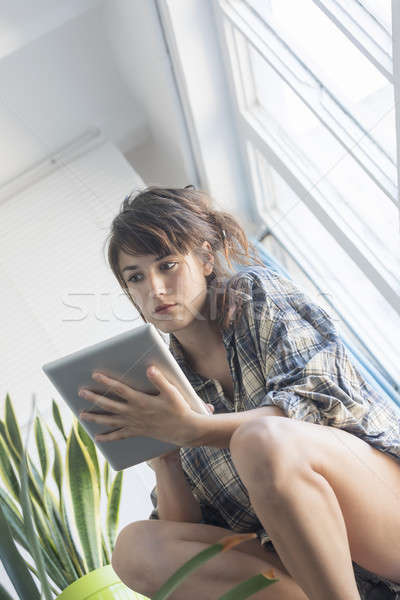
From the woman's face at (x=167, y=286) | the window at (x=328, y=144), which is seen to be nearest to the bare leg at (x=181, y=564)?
the woman's face at (x=167, y=286)

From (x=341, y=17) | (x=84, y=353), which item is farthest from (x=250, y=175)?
(x=84, y=353)

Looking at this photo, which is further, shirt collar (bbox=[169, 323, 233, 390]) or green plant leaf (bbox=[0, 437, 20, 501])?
green plant leaf (bbox=[0, 437, 20, 501])

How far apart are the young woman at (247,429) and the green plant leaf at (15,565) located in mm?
87

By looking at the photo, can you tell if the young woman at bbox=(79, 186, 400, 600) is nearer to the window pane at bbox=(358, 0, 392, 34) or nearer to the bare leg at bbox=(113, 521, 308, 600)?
the bare leg at bbox=(113, 521, 308, 600)

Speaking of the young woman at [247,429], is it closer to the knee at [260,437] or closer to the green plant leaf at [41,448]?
the knee at [260,437]

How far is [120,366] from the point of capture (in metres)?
0.59

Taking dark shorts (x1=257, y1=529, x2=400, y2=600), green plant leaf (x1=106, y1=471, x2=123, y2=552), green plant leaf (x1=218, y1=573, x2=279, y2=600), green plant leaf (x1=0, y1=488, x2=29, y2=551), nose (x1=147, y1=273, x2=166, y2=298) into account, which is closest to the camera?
green plant leaf (x1=218, y1=573, x2=279, y2=600)

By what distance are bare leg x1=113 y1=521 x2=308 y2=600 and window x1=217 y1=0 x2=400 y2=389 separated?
355mm

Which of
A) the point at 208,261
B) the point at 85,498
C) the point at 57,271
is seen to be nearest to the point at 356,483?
the point at 208,261

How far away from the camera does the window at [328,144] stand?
30.7 inches

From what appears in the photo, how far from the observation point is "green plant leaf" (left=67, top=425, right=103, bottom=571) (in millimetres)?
847

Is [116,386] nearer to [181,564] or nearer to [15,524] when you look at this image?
[181,564]

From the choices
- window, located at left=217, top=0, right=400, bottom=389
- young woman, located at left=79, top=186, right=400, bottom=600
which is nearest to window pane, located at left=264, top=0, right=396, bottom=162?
window, located at left=217, top=0, right=400, bottom=389

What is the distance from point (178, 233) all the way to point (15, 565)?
35cm
